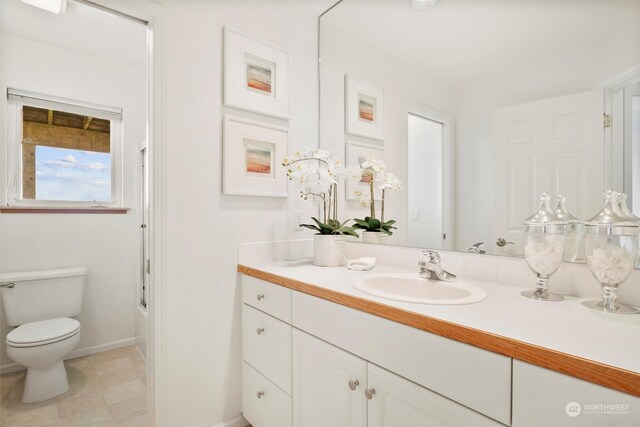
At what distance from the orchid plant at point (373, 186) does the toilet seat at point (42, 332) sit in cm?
197

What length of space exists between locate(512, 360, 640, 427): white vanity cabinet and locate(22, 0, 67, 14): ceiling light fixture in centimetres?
270

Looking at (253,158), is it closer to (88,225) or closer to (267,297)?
(267,297)

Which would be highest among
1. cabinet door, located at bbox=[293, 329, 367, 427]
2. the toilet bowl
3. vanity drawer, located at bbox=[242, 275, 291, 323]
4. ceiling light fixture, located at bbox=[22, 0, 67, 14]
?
ceiling light fixture, located at bbox=[22, 0, 67, 14]

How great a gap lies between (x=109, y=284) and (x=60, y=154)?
44.3 inches

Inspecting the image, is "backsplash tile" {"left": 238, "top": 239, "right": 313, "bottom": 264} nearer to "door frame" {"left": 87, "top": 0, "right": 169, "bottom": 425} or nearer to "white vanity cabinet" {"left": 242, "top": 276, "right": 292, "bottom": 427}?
"white vanity cabinet" {"left": 242, "top": 276, "right": 292, "bottom": 427}

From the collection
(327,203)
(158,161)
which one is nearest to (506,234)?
(327,203)

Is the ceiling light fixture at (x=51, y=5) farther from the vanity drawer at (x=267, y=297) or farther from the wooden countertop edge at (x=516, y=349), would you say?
the wooden countertop edge at (x=516, y=349)

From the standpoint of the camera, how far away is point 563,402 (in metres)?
0.56

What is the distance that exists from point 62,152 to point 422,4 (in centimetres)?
282

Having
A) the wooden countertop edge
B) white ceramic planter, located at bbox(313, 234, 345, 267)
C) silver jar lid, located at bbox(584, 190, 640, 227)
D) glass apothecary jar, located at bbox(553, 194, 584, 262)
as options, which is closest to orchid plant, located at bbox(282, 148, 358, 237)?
white ceramic planter, located at bbox(313, 234, 345, 267)

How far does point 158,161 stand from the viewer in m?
1.37

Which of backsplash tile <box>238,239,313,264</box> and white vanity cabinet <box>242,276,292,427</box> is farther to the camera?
backsplash tile <box>238,239,313,264</box>

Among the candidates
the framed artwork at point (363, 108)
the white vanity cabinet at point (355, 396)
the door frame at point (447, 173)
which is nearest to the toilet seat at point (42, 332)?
the white vanity cabinet at point (355, 396)

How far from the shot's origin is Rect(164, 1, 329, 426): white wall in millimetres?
1408
